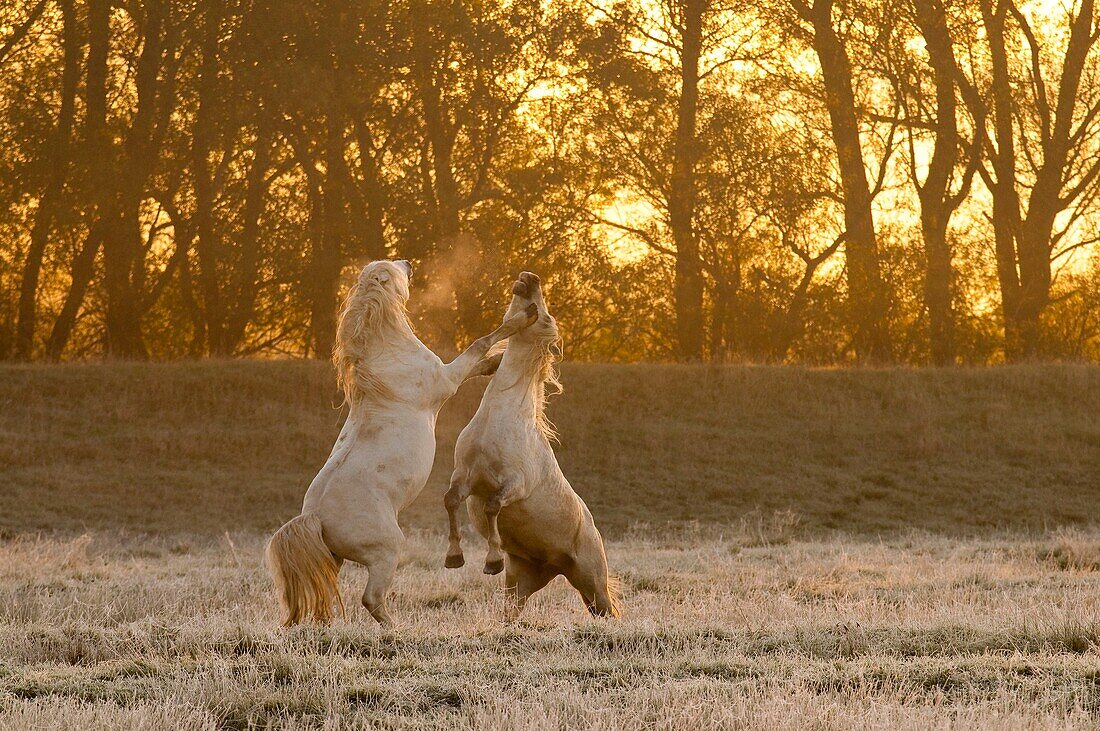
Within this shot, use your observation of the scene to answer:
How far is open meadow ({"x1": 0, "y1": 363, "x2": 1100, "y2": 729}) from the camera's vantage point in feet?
17.2

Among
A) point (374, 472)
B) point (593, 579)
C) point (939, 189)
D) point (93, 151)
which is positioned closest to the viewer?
point (374, 472)

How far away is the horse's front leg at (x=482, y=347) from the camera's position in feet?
24.5

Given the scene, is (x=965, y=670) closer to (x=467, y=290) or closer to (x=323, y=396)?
(x=323, y=396)

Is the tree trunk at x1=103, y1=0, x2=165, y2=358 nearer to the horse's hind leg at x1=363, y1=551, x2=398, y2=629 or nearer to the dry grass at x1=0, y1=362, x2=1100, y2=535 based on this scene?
the dry grass at x1=0, y1=362, x2=1100, y2=535

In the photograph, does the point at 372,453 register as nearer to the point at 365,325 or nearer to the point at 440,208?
the point at 365,325

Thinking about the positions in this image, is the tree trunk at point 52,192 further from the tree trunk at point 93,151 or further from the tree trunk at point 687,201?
the tree trunk at point 687,201

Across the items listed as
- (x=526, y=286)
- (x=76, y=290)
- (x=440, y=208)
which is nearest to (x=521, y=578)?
(x=526, y=286)

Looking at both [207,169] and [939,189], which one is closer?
[207,169]

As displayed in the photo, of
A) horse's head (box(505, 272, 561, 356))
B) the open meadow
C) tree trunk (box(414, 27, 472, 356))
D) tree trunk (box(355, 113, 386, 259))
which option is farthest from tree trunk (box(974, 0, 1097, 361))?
horse's head (box(505, 272, 561, 356))

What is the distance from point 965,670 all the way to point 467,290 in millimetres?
19848

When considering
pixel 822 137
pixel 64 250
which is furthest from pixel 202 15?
pixel 822 137

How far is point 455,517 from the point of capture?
711cm

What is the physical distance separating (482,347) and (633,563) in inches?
204

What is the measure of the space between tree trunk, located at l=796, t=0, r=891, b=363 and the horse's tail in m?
22.1
